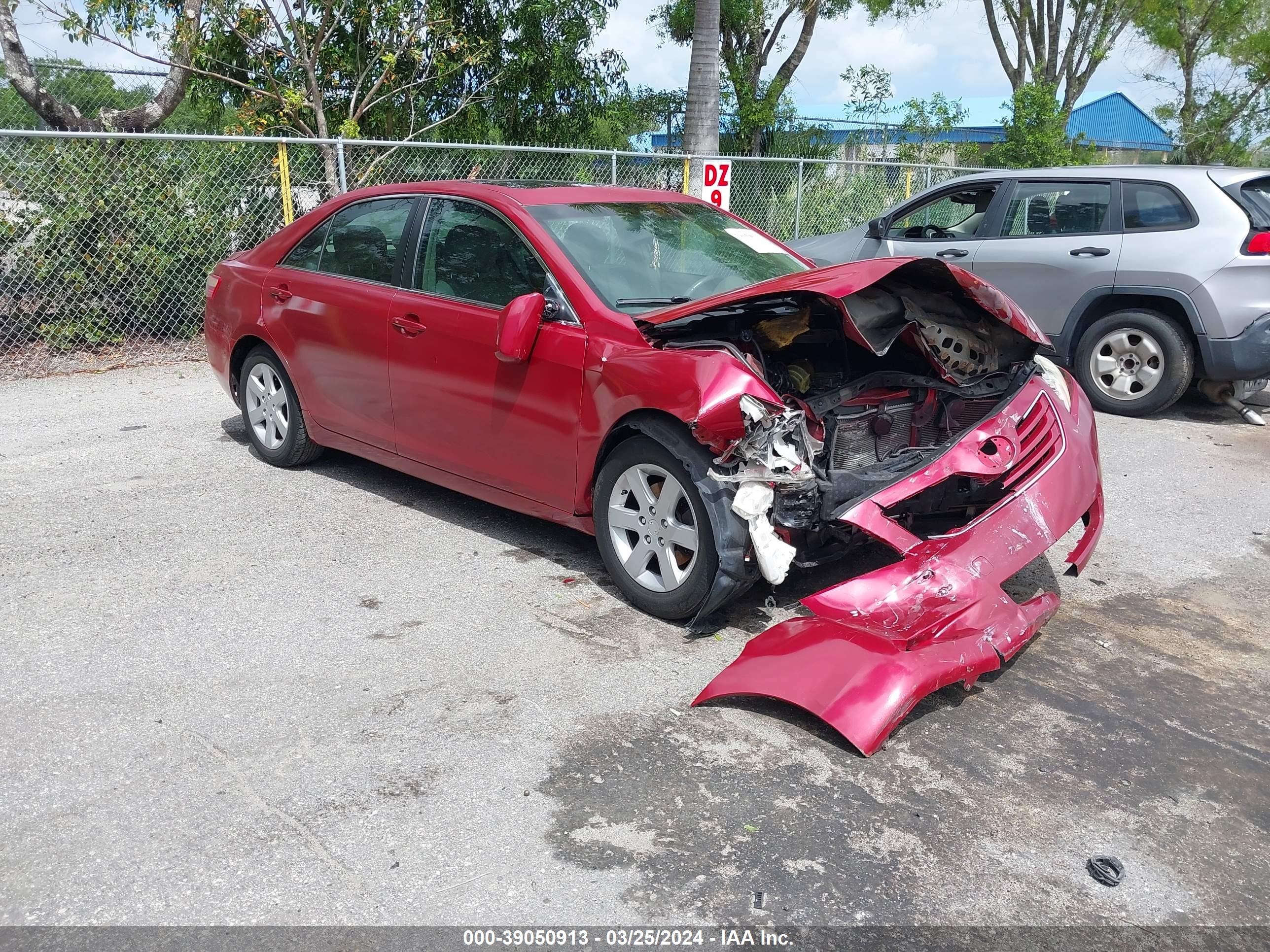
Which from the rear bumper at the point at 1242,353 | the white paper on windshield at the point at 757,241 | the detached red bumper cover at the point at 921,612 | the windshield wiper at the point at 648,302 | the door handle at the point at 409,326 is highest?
the white paper on windshield at the point at 757,241

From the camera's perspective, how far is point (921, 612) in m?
3.73

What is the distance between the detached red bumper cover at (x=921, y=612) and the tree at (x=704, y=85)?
9.78m

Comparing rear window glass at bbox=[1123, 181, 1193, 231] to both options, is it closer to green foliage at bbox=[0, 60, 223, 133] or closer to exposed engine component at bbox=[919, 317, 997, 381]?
exposed engine component at bbox=[919, 317, 997, 381]

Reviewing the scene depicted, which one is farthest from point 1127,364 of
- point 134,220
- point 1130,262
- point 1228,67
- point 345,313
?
point 1228,67

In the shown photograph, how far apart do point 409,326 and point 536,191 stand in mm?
910

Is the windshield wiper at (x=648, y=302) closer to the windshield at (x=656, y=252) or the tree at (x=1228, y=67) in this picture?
the windshield at (x=656, y=252)

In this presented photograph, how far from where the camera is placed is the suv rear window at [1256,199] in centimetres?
771

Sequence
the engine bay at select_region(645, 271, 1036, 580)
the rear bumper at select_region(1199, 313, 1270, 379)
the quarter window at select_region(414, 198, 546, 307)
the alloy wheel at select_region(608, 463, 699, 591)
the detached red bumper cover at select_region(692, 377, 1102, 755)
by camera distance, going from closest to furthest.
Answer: the detached red bumper cover at select_region(692, 377, 1102, 755)
the engine bay at select_region(645, 271, 1036, 580)
the alloy wheel at select_region(608, 463, 699, 591)
the quarter window at select_region(414, 198, 546, 307)
the rear bumper at select_region(1199, 313, 1270, 379)

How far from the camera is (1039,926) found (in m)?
2.68

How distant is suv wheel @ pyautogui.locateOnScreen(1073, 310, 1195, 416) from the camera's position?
7.98 metres

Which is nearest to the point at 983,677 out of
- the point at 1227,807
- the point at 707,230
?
the point at 1227,807

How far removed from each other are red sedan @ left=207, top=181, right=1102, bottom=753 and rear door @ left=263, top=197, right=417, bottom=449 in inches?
0.6

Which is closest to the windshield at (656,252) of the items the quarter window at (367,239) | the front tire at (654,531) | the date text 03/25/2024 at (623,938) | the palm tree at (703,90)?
the front tire at (654,531)

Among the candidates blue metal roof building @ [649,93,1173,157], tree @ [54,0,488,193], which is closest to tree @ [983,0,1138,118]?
blue metal roof building @ [649,93,1173,157]
